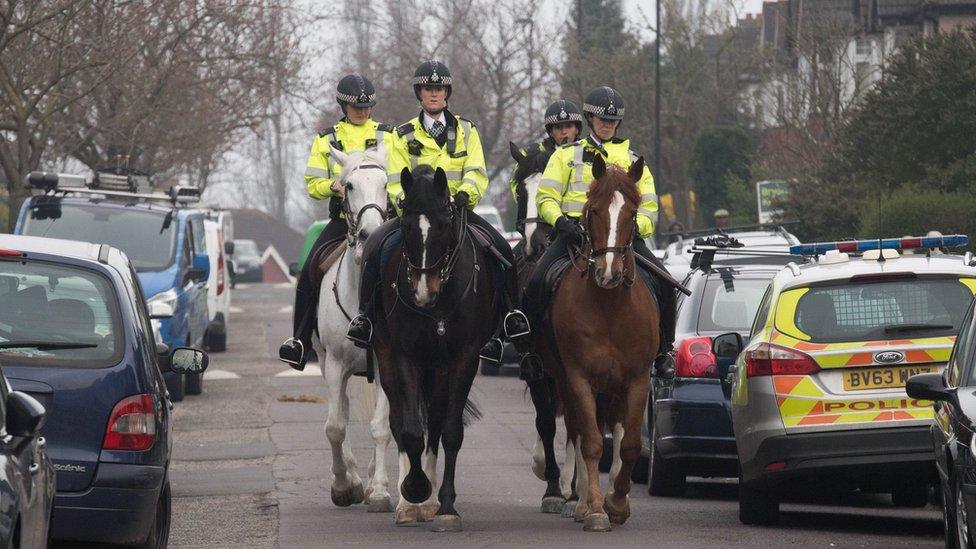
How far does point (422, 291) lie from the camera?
Answer: 11.0 meters

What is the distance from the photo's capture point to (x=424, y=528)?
11.3 meters

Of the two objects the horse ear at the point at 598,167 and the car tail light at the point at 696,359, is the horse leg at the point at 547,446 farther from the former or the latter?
the horse ear at the point at 598,167

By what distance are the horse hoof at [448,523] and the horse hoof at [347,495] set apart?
1.57m

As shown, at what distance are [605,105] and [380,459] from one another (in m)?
2.70

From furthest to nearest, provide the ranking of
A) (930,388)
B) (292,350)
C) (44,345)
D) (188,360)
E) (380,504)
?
(292,350) < (380,504) < (188,360) < (930,388) < (44,345)

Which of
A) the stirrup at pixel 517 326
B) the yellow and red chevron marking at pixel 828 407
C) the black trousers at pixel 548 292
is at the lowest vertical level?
the yellow and red chevron marking at pixel 828 407

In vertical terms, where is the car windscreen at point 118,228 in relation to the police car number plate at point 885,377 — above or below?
above

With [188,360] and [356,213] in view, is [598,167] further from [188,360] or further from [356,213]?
[188,360]

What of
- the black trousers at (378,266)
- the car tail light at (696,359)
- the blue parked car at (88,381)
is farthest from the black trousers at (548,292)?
the blue parked car at (88,381)

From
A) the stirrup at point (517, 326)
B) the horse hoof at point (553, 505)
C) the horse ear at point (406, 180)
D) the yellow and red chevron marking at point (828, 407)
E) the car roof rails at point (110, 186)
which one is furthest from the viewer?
the car roof rails at point (110, 186)

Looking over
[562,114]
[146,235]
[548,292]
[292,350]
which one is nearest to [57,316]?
[548,292]

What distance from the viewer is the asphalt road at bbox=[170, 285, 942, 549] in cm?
1082

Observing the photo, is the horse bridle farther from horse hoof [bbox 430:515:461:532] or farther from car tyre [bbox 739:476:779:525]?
car tyre [bbox 739:476:779:525]

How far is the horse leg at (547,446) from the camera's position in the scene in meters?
12.2
